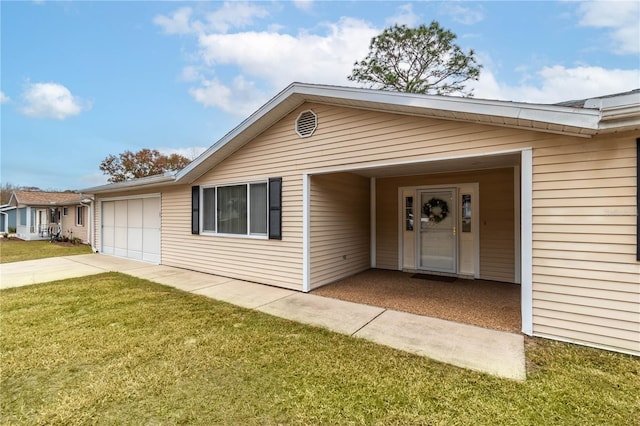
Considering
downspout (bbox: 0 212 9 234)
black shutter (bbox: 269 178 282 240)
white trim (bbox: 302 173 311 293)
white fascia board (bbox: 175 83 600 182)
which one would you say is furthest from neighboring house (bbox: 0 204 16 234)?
white trim (bbox: 302 173 311 293)

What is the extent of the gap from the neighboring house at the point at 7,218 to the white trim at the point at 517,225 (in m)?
32.8

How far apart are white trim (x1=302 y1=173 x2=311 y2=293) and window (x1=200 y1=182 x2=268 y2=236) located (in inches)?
42.1

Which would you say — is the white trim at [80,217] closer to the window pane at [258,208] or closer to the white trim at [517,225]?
the window pane at [258,208]

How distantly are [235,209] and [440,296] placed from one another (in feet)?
15.8

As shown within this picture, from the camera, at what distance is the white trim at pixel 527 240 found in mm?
3557

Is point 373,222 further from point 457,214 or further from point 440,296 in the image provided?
point 440,296

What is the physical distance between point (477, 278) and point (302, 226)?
A: 4204mm

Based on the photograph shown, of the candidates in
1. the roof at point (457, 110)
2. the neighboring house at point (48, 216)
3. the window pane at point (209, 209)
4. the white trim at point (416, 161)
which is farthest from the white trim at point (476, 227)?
the neighboring house at point (48, 216)

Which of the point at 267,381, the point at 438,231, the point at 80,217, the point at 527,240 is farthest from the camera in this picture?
the point at 80,217

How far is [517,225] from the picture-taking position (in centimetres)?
591

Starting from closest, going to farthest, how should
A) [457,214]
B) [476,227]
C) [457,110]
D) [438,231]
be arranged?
[457,110] → [476,227] → [457,214] → [438,231]

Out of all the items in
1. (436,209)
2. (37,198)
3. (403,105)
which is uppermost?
(403,105)

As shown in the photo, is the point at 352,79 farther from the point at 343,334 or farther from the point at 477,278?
the point at 343,334

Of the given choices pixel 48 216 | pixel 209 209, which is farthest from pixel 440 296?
pixel 48 216
